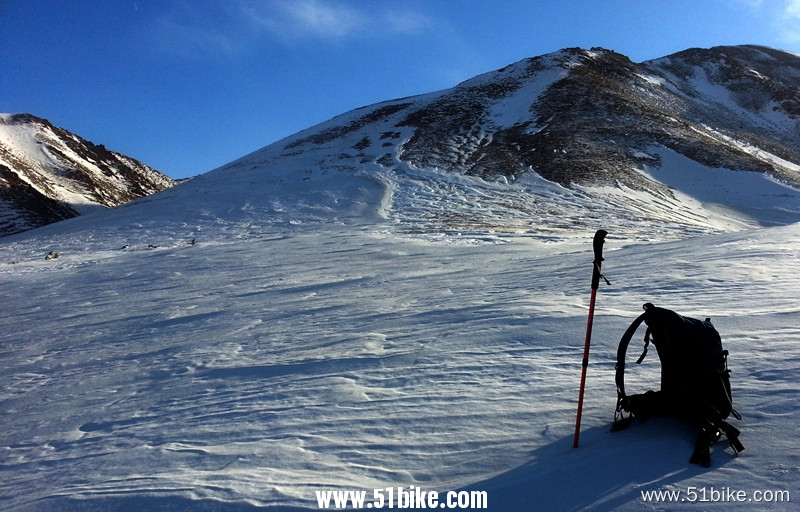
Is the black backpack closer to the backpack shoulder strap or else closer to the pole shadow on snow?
the backpack shoulder strap

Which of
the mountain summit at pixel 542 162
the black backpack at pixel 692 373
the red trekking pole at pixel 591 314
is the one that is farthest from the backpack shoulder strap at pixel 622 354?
the mountain summit at pixel 542 162

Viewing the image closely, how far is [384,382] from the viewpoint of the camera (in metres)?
5.41

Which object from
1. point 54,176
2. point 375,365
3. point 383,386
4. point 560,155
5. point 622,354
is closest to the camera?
point 622,354

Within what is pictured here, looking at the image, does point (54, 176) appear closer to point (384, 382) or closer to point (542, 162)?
point (542, 162)

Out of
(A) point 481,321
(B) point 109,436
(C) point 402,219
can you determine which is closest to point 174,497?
(B) point 109,436

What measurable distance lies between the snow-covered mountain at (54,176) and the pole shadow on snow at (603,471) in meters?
65.0

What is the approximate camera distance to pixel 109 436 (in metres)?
4.98

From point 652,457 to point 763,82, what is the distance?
74345 millimetres

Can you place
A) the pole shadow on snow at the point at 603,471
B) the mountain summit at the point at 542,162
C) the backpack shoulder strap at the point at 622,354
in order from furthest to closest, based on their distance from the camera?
Result: the mountain summit at the point at 542,162
the backpack shoulder strap at the point at 622,354
the pole shadow on snow at the point at 603,471

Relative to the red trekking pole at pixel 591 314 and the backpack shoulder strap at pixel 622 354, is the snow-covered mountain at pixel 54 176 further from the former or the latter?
the backpack shoulder strap at pixel 622 354

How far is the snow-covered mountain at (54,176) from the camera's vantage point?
60.5 m

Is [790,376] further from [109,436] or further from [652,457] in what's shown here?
[109,436]

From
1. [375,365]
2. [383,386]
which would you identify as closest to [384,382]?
[383,386]

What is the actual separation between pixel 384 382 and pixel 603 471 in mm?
2569
